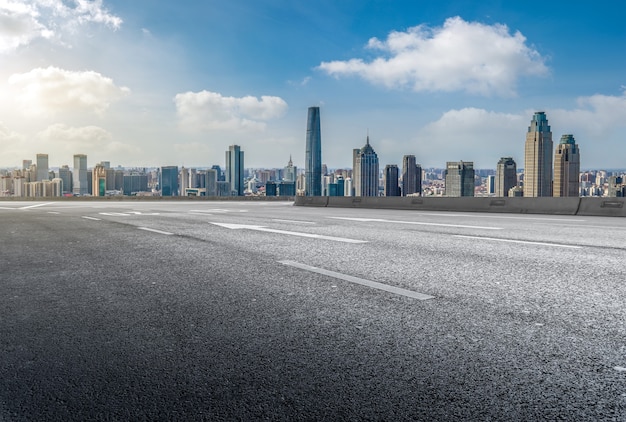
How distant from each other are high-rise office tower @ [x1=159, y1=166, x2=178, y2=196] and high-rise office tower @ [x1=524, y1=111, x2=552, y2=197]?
117 meters

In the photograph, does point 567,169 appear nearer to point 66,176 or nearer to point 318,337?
point 318,337

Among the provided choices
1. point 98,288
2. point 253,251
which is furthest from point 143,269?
point 253,251

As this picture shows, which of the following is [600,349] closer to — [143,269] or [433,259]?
[433,259]

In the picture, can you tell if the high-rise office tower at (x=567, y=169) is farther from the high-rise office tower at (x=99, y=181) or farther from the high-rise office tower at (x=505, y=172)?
the high-rise office tower at (x=99, y=181)

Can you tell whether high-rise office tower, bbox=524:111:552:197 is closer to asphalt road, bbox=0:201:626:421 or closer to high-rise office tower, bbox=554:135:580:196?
high-rise office tower, bbox=554:135:580:196

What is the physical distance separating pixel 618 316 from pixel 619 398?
155cm

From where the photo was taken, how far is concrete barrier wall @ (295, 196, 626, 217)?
15953 mm

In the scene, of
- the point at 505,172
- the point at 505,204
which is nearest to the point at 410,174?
the point at 505,172

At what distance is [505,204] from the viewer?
61.1 feet

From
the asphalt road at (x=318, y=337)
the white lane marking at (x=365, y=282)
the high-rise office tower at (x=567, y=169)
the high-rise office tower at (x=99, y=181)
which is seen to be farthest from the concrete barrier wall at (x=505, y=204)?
the high-rise office tower at (x=99, y=181)

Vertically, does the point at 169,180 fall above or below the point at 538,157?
below

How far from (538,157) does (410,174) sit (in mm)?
37619

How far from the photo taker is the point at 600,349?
283cm

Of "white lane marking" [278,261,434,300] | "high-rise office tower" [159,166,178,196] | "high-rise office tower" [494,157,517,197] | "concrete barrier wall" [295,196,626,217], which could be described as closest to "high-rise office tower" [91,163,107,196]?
"high-rise office tower" [159,166,178,196]
